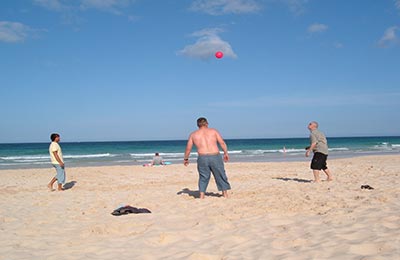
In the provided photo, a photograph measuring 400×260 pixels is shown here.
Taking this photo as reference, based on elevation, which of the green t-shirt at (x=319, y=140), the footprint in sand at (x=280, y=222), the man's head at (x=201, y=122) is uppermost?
the man's head at (x=201, y=122)

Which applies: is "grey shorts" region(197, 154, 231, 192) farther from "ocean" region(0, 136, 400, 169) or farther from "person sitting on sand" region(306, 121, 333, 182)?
"ocean" region(0, 136, 400, 169)

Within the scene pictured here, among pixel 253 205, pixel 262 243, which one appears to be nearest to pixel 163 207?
pixel 253 205

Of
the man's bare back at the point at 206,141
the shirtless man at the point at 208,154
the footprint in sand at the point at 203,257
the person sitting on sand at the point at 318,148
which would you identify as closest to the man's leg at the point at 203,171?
the shirtless man at the point at 208,154

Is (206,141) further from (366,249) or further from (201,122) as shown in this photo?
(366,249)

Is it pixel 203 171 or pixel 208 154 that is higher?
pixel 208 154

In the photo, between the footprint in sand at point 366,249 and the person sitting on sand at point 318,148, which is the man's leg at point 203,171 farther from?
the footprint in sand at point 366,249

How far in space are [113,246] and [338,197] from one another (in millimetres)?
4057

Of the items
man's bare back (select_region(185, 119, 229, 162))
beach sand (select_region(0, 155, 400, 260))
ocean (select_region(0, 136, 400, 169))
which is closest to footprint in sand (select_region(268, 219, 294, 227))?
beach sand (select_region(0, 155, 400, 260))

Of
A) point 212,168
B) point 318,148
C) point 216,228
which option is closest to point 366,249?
point 216,228

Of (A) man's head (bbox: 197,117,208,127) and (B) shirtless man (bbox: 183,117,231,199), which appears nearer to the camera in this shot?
→ (B) shirtless man (bbox: 183,117,231,199)

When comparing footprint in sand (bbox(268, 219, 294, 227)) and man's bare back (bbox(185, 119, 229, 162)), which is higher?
man's bare back (bbox(185, 119, 229, 162))

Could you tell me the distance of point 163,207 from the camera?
617 cm

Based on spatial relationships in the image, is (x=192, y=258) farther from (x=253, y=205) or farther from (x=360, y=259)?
(x=253, y=205)

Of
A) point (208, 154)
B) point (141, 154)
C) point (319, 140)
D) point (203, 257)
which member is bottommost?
point (141, 154)
